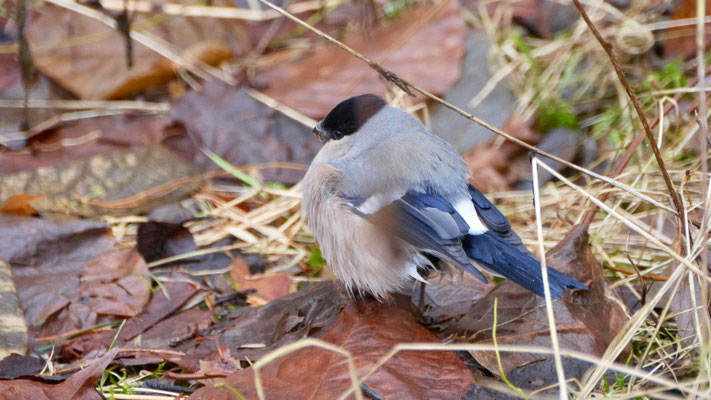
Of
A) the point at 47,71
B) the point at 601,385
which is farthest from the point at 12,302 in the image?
the point at 47,71

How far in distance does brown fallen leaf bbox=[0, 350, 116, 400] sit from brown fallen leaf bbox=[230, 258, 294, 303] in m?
1.00

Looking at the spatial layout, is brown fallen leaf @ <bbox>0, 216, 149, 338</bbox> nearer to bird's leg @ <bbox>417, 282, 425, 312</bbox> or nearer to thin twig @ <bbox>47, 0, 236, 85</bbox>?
bird's leg @ <bbox>417, 282, 425, 312</bbox>

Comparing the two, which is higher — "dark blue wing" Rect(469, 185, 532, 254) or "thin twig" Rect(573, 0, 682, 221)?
"thin twig" Rect(573, 0, 682, 221)

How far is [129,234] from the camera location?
3539mm

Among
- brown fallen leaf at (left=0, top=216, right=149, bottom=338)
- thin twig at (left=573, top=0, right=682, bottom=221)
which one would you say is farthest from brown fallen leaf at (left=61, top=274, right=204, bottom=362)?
thin twig at (left=573, top=0, right=682, bottom=221)

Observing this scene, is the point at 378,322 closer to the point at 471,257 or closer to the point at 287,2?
the point at 471,257

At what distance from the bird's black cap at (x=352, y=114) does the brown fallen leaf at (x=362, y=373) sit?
0.84m

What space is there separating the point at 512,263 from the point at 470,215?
0.26 metres

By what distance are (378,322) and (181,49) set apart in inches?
121

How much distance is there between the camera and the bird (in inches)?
92.0

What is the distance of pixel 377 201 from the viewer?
98.9 inches

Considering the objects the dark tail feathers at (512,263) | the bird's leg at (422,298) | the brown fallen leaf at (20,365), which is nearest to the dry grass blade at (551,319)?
the dark tail feathers at (512,263)

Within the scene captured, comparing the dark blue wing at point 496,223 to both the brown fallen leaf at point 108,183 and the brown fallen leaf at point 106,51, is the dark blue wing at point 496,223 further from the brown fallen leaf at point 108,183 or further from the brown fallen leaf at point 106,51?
the brown fallen leaf at point 106,51

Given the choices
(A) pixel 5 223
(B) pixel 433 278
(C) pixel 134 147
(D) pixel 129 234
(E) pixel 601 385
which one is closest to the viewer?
(E) pixel 601 385
